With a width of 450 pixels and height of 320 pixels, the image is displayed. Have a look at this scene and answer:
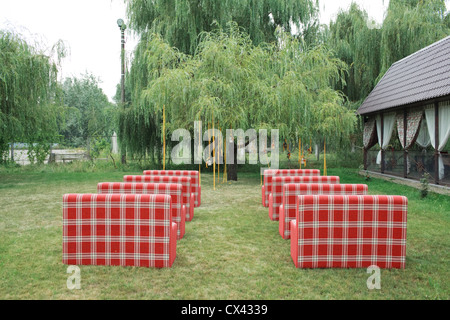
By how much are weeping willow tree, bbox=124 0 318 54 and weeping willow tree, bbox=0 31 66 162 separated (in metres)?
3.64

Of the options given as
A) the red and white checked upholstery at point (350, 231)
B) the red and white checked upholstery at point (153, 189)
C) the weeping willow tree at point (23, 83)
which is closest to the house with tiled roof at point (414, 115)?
the red and white checked upholstery at point (350, 231)

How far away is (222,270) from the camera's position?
3.91 m

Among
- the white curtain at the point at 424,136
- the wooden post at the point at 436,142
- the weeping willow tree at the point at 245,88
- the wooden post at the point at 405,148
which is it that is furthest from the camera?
the white curtain at the point at 424,136

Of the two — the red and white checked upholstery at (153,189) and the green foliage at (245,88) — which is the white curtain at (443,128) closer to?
the green foliage at (245,88)

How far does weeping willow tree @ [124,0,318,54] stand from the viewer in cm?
1273

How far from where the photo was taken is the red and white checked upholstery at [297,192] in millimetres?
5070

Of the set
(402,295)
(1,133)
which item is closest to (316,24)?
(1,133)

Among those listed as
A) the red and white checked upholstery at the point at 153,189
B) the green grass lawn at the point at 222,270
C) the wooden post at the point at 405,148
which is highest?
the wooden post at the point at 405,148

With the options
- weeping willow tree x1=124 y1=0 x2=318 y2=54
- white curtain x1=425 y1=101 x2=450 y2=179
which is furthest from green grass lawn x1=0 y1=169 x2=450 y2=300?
weeping willow tree x1=124 y1=0 x2=318 y2=54

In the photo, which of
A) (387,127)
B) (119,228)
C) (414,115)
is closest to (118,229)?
(119,228)

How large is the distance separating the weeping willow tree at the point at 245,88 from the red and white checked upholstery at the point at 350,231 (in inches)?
248

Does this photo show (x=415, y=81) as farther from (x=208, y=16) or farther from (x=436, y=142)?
(x=208, y=16)

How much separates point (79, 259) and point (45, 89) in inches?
344

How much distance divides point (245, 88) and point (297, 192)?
21.1 feet
